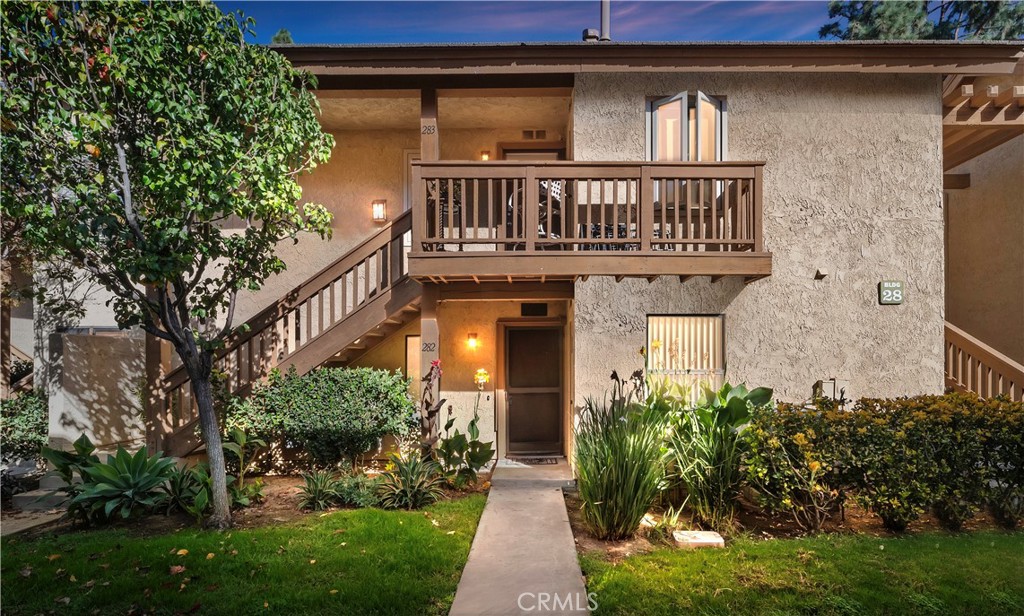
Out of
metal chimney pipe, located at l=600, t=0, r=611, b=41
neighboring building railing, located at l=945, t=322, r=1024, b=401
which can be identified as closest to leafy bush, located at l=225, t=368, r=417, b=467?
metal chimney pipe, located at l=600, t=0, r=611, b=41

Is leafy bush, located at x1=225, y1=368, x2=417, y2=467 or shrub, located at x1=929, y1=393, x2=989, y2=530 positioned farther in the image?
leafy bush, located at x1=225, y1=368, x2=417, y2=467

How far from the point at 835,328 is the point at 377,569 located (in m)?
6.62

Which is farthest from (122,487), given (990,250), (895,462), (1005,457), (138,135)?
(990,250)

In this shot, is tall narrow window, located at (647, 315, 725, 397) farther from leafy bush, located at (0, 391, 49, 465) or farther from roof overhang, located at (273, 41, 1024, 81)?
leafy bush, located at (0, 391, 49, 465)

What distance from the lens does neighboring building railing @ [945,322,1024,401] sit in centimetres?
732

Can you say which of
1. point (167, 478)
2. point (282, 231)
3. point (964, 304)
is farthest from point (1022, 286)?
point (167, 478)

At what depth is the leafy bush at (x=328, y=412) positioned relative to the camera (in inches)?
272

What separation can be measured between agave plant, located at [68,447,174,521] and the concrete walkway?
3.74 metres

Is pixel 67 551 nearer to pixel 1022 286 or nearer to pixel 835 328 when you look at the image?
pixel 835 328

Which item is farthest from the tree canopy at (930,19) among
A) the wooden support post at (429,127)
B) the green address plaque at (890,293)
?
the wooden support post at (429,127)

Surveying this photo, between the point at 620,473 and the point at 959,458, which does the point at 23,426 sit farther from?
the point at 959,458

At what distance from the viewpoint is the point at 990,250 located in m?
9.31

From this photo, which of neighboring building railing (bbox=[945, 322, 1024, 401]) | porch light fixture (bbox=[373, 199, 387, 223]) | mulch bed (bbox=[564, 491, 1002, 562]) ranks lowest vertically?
mulch bed (bbox=[564, 491, 1002, 562])

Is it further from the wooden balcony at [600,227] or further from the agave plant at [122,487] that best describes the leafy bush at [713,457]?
the agave plant at [122,487]
